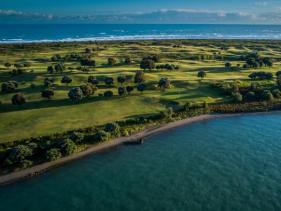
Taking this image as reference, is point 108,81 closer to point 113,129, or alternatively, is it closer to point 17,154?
point 113,129

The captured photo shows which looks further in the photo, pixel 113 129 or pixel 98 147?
pixel 113 129

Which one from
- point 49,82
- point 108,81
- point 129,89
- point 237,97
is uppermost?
point 49,82

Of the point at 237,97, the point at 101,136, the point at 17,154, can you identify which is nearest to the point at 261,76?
the point at 237,97

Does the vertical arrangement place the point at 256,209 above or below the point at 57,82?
below

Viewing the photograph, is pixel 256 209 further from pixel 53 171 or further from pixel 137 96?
pixel 137 96

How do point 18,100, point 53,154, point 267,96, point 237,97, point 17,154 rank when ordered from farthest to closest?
point 267,96
point 237,97
point 18,100
point 53,154
point 17,154

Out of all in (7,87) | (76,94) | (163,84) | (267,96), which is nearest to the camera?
(76,94)

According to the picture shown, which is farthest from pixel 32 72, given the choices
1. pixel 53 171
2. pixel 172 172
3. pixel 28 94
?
pixel 172 172
